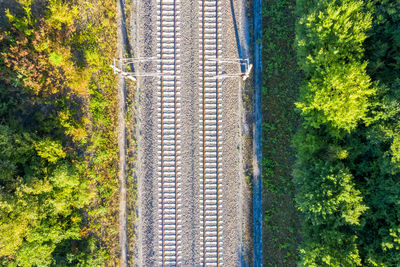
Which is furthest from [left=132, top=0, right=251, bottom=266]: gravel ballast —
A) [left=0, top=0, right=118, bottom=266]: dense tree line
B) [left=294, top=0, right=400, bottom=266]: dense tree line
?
[left=294, top=0, right=400, bottom=266]: dense tree line

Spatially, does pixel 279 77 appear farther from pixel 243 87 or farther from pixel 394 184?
pixel 394 184

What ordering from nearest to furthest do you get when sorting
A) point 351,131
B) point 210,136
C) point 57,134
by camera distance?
point 351,131, point 57,134, point 210,136

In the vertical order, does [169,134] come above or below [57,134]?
above

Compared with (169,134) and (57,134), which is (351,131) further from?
(57,134)

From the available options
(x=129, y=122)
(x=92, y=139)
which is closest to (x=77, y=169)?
(x=92, y=139)

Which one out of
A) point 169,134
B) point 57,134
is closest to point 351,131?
point 169,134

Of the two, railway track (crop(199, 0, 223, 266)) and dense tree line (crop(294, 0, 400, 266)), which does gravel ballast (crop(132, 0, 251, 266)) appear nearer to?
railway track (crop(199, 0, 223, 266))

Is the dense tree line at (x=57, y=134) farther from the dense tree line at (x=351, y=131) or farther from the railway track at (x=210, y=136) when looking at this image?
the dense tree line at (x=351, y=131)

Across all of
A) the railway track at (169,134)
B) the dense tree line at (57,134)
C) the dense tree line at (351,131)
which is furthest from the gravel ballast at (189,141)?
the dense tree line at (351,131)
